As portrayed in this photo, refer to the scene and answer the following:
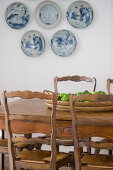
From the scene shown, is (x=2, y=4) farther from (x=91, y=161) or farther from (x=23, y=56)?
(x=91, y=161)

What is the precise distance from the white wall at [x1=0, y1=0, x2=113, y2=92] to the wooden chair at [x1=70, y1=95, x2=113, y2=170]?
233 cm

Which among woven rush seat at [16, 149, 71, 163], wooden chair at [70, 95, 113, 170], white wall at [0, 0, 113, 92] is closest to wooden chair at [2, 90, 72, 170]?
woven rush seat at [16, 149, 71, 163]

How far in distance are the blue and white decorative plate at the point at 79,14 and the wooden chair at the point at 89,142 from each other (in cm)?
253

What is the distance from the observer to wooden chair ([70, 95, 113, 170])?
190 cm

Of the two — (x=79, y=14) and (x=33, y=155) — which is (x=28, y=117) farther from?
(x=79, y=14)

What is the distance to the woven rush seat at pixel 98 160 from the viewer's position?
2.00 meters

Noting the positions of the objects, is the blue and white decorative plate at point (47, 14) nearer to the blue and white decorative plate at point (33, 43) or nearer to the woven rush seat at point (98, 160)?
the blue and white decorative plate at point (33, 43)

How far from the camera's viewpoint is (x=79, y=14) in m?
4.37

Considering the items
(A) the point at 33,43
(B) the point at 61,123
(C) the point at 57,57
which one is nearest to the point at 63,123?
(B) the point at 61,123

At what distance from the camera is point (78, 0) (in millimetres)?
4367

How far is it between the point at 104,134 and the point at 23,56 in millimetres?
2780

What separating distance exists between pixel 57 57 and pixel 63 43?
0.22 metres

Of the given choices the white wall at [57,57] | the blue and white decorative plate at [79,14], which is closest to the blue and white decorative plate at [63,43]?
the white wall at [57,57]

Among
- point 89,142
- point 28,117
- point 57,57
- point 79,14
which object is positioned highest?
point 79,14
